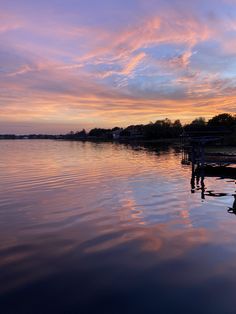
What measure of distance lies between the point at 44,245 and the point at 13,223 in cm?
400

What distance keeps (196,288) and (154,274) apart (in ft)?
4.76

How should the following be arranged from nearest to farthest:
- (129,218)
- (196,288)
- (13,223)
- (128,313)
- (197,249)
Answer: (128,313)
(196,288)
(197,249)
(13,223)
(129,218)

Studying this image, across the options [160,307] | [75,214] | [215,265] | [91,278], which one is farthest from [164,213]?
[160,307]

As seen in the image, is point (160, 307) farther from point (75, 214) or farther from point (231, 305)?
point (75, 214)

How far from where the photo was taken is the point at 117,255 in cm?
1170

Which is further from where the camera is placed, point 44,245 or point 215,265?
point 44,245

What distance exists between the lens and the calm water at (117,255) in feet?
27.9

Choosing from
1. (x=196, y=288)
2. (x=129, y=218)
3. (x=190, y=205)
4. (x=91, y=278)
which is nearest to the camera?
(x=196, y=288)

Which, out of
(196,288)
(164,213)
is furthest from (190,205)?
(196,288)

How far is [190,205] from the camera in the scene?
66.9ft

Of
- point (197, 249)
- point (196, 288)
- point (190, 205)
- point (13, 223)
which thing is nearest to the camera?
point (196, 288)

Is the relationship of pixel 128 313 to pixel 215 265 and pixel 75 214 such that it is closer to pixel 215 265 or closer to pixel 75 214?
pixel 215 265

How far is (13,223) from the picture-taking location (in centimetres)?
1608

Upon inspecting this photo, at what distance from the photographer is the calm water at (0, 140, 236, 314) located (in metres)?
8.51
